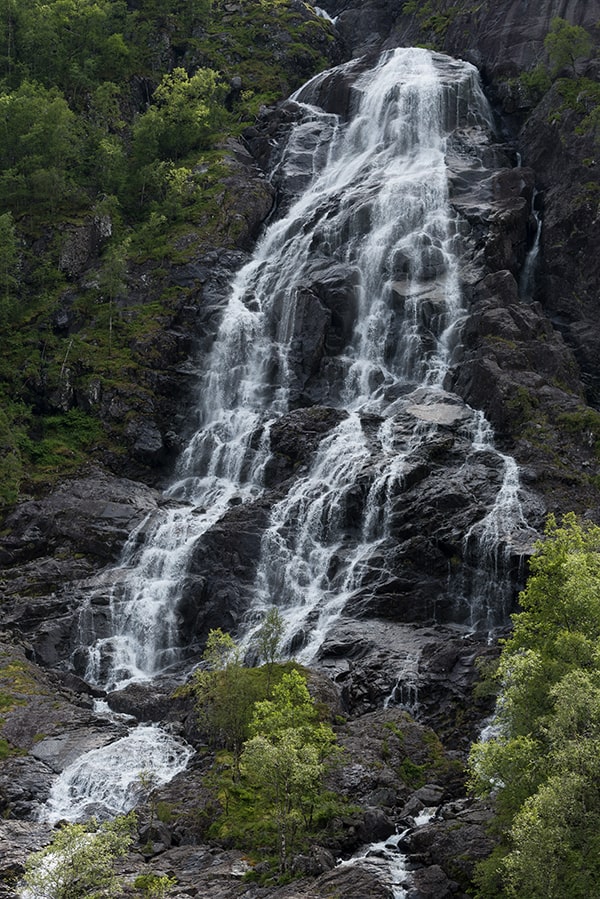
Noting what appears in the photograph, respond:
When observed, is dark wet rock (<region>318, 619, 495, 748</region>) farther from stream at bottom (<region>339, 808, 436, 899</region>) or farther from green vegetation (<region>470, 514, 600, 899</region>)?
green vegetation (<region>470, 514, 600, 899</region>)

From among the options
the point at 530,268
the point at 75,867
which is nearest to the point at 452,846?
the point at 75,867

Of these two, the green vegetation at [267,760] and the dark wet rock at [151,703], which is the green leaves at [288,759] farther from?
the dark wet rock at [151,703]

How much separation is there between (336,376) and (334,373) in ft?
1.07

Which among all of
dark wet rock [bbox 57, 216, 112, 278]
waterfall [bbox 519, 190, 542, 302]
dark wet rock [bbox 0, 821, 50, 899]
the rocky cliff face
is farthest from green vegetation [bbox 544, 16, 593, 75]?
dark wet rock [bbox 0, 821, 50, 899]

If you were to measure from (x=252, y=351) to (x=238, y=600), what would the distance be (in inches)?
1160

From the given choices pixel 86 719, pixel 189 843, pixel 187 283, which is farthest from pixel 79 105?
pixel 189 843

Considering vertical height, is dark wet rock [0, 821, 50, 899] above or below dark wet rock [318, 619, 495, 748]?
below

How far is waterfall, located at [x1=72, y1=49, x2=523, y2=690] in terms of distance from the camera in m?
60.7

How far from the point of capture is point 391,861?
34.1 meters

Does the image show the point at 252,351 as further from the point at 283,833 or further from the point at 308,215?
the point at 283,833

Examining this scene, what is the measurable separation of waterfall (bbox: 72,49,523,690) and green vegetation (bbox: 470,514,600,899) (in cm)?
2233

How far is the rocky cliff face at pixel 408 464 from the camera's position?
49906mm

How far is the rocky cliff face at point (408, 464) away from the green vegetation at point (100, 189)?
2151 mm

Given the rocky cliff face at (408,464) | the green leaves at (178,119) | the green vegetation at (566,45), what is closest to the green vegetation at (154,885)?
the rocky cliff face at (408,464)
